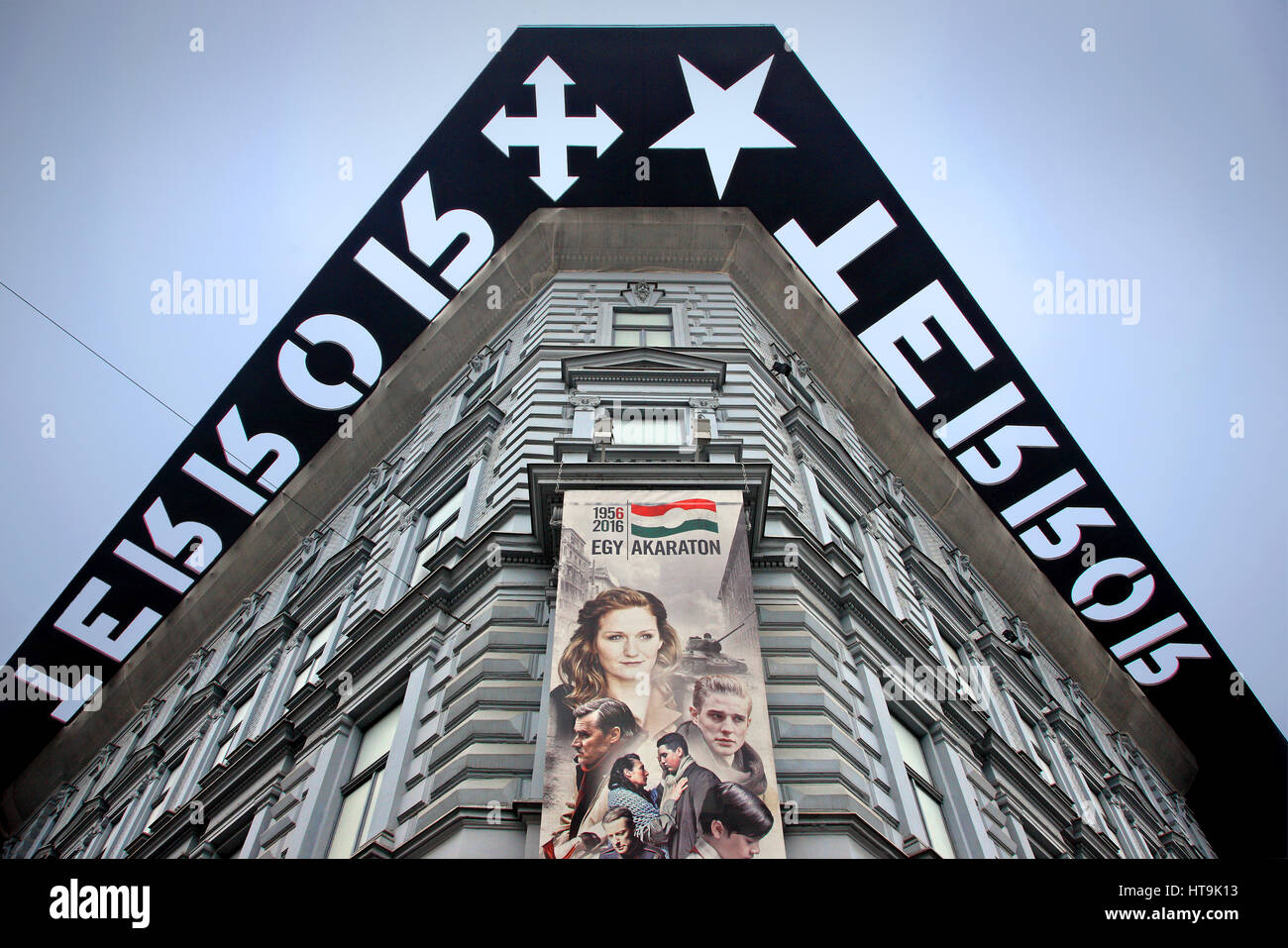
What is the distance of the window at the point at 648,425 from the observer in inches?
652

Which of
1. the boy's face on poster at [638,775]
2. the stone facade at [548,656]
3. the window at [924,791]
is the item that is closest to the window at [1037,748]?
the stone facade at [548,656]

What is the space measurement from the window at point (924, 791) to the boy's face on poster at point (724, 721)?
3.56 metres

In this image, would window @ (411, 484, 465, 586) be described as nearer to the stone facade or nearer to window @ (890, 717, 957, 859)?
the stone facade

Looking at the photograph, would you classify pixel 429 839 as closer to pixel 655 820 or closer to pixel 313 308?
pixel 655 820

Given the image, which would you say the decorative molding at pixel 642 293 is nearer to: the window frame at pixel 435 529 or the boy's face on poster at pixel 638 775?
the window frame at pixel 435 529

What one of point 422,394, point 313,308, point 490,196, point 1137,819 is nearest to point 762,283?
point 490,196

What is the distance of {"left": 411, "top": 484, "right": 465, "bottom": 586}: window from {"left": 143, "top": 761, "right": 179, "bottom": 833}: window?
311 inches

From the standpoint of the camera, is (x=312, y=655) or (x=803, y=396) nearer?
(x=312, y=655)

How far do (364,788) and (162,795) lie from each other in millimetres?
10884

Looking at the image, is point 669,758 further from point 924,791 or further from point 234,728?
point 234,728

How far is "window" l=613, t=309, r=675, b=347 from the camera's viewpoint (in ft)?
69.9

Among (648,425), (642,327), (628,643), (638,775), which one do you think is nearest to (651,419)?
(648,425)

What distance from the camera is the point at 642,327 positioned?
2191 cm

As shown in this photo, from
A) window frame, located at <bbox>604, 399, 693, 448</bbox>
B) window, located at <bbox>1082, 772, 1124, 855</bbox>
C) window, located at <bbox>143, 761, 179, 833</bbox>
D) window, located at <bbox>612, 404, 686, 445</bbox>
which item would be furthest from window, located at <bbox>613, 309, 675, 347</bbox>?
window, located at <bbox>1082, 772, 1124, 855</bbox>
